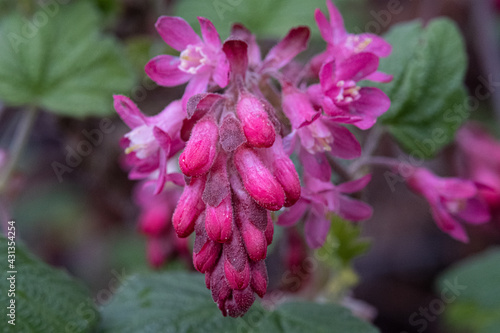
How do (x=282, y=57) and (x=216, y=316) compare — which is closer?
(x=282, y=57)

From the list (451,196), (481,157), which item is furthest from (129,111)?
(481,157)

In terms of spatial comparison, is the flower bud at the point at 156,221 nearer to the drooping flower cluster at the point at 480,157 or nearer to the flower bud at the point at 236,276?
the flower bud at the point at 236,276

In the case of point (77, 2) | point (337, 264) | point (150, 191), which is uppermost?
point (77, 2)

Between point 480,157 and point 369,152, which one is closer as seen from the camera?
point 369,152

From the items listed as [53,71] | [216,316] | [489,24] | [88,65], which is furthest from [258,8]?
[489,24]

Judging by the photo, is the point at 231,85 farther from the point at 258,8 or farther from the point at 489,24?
the point at 489,24

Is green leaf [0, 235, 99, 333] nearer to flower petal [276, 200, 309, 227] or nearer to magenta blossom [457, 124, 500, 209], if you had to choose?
flower petal [276, 200, 309, 227]

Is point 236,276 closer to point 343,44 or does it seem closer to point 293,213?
point 293,213
